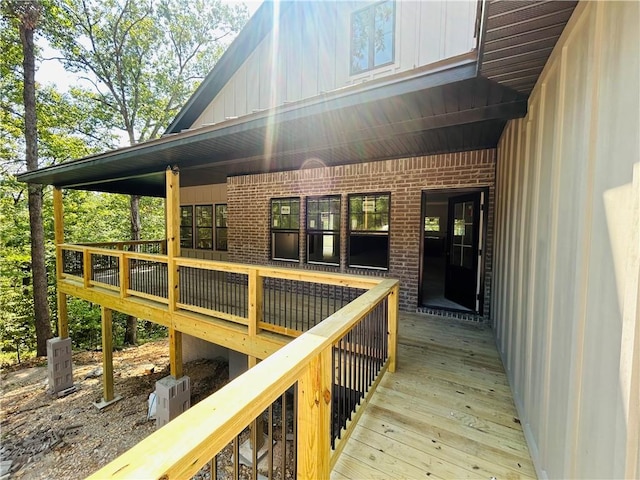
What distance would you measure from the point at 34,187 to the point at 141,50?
6.93m

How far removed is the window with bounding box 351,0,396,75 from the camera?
4773 mm

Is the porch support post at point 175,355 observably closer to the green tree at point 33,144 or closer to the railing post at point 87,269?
the railing post at point 87,269

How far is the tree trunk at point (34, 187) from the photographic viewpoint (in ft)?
30.3

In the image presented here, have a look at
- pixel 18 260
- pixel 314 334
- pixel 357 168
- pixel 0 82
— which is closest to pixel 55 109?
pixel 0 82

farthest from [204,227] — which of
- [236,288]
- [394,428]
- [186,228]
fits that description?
[394,428]

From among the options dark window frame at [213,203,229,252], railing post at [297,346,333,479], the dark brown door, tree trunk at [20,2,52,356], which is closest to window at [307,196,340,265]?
the dark brown door

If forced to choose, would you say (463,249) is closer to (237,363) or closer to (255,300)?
(255,300)

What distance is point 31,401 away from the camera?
684 cm

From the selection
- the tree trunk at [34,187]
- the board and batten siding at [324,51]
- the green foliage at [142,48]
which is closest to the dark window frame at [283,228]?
the board and batten siding at [324,51]

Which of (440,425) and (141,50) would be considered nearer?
(440,425)

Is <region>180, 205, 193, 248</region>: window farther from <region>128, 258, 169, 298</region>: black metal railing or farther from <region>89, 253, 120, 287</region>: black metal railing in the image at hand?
<region>128, 258, 169, 298</region>: black metal railing

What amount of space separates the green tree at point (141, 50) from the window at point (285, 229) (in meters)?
8.04

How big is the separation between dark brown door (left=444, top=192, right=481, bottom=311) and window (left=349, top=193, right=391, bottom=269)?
1.19 metres

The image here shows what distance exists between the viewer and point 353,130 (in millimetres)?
Answer: 3189
